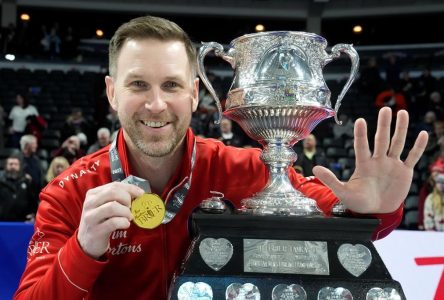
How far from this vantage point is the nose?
135 cm

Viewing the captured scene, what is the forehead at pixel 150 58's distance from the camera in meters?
1.36

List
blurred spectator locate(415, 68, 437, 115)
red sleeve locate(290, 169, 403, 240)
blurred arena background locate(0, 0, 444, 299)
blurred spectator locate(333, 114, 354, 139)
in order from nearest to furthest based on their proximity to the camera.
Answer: red sleeve locate(290, 169, 403, 240) → blurred spectator locate(333, 114, 354, 139) → blurred spectator locate(415, 68, 437, 115) → blurred arena background locate(0, 0, 444, 299)

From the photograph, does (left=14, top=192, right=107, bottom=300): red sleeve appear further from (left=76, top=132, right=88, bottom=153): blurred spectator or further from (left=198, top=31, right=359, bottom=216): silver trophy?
(left=76, top=132, right=88, bottom=153): blurred spectator

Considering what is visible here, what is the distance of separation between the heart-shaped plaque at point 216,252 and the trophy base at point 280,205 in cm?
12

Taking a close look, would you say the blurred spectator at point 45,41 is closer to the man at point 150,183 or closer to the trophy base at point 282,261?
the man at point 150,183

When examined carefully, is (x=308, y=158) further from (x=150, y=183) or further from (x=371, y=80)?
(x=371, y=80)

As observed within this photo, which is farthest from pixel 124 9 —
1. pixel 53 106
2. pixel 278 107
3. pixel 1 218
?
pixel 278 107

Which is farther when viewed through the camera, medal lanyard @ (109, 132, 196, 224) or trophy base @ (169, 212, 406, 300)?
medal lanyard @ (109, 132, 196, 224)

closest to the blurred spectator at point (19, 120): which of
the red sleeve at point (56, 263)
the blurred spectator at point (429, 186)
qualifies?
the blurred spectator at point (429, 186)

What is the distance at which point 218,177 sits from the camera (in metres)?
1.66

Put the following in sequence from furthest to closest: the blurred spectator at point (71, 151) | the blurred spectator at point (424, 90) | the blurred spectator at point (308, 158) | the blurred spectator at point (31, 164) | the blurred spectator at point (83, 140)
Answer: the blurred spectator at point (424, 90), the blurred spectator at point (83, 140), the blurred spectator at point (31, 164), the blurred spectator at point (71, 151), the blurred spectator at point (308, 158)

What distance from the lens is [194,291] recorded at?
1122mm

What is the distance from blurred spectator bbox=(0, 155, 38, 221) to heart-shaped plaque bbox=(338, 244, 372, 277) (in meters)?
3.76

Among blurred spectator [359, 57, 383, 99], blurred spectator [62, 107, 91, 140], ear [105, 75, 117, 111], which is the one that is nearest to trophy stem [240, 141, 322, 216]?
ear [105, 75, 117, 111]
